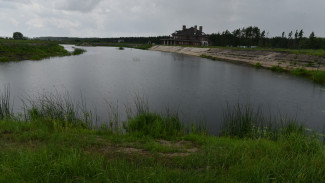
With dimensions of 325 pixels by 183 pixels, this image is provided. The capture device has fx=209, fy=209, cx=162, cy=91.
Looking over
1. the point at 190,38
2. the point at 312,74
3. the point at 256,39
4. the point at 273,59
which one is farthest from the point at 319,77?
the point at 190,38

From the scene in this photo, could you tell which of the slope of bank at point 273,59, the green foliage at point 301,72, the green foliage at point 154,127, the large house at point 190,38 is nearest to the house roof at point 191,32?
the large house at point 190,38

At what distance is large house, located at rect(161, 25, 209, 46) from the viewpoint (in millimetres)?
100875

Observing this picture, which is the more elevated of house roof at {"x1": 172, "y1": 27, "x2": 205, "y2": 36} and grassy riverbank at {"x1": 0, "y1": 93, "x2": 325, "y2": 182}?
house roof at {"x1": 172, "y1": 27, "x2": 205, "y2": 36}

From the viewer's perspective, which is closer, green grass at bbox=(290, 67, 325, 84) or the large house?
green grass at bbox=(290, 67, 325, 84)

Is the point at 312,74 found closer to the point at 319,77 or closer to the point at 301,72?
the point at 319,77

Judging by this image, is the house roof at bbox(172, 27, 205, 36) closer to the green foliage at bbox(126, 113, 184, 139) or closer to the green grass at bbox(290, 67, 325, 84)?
the green grass at bbox(290, 67, 325, 84)

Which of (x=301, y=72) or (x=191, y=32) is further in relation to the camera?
(x=191, y=32)

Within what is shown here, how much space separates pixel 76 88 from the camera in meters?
17.8

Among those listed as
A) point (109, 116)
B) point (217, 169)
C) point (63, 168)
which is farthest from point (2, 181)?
point (109, 116)

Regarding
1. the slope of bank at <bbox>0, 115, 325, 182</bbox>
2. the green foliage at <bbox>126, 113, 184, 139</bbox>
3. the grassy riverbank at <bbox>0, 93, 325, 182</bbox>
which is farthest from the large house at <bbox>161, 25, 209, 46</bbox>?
the slope of bank at <bbox>0, 115, 325, 182</bbox>

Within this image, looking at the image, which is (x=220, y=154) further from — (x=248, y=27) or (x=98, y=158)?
(x=248, y=27)

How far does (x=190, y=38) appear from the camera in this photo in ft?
333

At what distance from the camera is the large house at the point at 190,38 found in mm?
100875

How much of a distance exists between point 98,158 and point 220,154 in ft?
9.90
